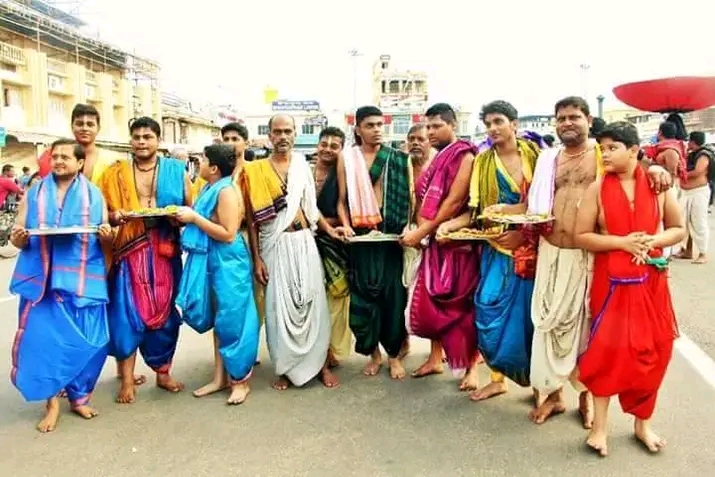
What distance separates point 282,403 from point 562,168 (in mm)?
2202

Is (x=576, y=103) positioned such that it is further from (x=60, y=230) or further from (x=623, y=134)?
(x=60, y=230)

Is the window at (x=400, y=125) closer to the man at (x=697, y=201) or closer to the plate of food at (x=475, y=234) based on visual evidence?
the man at (x=697, y=201)

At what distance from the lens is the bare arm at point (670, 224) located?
2922 mm

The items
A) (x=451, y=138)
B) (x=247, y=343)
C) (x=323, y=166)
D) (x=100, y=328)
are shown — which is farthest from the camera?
(x=323, y=166)

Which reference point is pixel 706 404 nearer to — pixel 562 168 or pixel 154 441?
pixel 562 168

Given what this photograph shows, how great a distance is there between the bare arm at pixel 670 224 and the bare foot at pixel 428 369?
1.90 m

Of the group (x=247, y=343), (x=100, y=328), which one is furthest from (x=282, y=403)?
(x=100, y=328)

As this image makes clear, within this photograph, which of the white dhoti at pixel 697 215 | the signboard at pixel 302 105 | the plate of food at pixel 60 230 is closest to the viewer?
the plate of food at pixel 60 230

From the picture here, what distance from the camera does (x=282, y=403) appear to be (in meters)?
3.81

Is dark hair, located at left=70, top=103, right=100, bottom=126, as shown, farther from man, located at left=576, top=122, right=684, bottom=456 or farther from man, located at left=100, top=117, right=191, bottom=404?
man, located at left=576, top=122, right=684, bottom=456

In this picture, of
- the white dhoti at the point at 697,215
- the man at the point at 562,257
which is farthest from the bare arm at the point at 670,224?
the white dhoti at the point at 697,215

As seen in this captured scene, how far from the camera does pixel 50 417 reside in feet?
11.3

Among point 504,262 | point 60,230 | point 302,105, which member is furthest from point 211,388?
point 302,105

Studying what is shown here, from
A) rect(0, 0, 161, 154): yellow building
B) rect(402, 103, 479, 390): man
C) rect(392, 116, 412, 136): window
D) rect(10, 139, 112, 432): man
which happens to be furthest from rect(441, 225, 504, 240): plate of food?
rect(392, 116, 412, 136): window
